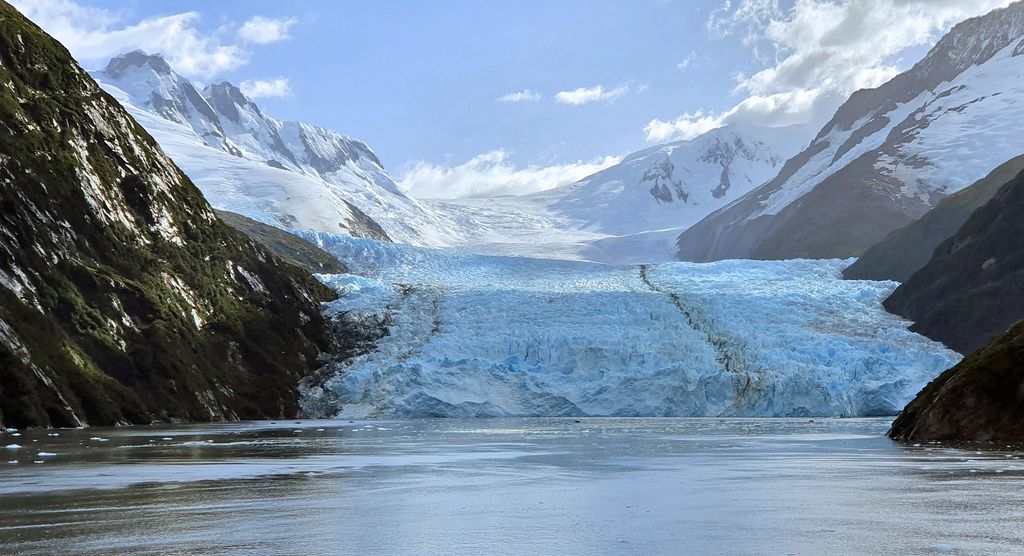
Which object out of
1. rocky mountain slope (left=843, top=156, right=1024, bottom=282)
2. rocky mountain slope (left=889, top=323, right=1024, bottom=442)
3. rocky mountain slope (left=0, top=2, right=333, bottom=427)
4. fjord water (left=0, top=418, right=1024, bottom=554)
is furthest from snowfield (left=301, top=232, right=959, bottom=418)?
fjord water (left=0, top=418, right=1024, bottom=554)

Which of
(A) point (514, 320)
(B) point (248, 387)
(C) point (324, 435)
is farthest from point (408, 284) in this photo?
(C) point (324, 435)

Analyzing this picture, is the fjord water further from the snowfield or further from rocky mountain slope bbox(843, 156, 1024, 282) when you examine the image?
rocky mountain slope bbox(843, 156, 1024, 282)

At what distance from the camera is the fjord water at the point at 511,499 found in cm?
1043

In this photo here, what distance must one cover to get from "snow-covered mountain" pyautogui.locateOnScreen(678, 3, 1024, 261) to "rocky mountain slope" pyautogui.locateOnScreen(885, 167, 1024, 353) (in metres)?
49.6

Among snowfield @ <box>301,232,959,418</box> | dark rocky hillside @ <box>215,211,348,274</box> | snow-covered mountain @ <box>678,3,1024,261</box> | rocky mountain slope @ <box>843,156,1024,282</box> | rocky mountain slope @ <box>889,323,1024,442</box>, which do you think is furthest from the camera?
snow-covered mountain @ <box>678,3,1024,261</box>

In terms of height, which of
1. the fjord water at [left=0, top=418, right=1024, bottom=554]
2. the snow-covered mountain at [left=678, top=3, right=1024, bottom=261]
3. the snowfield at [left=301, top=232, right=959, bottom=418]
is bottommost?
the fjord water at [left=0, top=418, right=1024, bottom=554]

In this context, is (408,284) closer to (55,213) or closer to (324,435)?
(55,213)

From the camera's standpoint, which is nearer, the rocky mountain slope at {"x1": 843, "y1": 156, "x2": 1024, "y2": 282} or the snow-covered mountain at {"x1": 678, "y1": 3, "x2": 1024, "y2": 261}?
the rocky mountain slope at {"x1": 843, "y1": 156, "x2": 1024, "y2": 282}

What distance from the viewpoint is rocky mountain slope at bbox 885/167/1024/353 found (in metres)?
55.7

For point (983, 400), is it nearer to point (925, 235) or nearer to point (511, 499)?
point (511, 499)

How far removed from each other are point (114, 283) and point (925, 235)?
2470 inches

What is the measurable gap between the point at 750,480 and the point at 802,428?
2116cm

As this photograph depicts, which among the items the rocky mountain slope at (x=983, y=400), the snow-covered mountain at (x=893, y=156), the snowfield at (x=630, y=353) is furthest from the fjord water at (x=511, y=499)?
the snow-covered mountain at (x=893, y=156)

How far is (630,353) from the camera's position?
51.8 metres
